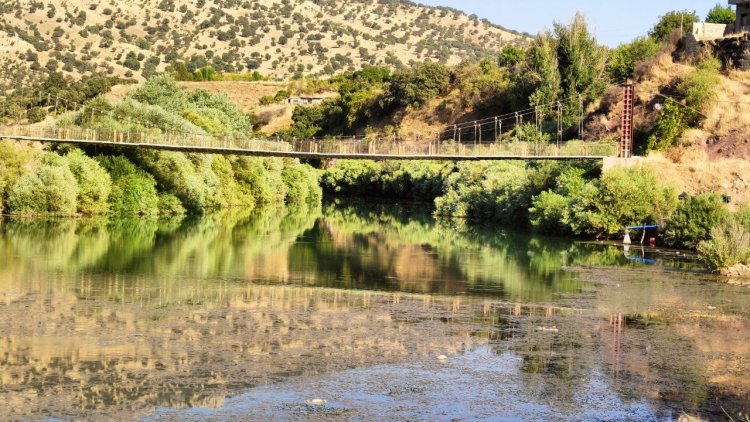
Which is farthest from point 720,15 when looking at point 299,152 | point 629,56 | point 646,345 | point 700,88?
point 646,345

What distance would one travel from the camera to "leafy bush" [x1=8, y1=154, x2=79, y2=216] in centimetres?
4425

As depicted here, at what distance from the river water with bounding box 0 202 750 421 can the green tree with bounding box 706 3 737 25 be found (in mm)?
42885

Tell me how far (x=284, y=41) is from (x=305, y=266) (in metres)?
119

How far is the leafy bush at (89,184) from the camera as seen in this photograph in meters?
46.1

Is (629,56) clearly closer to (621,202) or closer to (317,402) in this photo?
(621,202)

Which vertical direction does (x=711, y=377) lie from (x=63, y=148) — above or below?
below

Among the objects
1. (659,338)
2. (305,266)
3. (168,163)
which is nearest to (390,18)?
(168,163)

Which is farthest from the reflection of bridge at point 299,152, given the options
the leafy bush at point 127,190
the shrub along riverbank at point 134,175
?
the leafy bush at point 127,190

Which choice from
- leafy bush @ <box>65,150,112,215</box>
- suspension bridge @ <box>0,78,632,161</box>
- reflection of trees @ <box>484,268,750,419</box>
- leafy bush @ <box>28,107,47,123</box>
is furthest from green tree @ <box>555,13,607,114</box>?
reflection of trees @ <box>484,268,750,419</box>

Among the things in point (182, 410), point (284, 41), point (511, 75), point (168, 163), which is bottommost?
point (182, 410)

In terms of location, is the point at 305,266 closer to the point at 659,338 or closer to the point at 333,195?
the point at 659,338

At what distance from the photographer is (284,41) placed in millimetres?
144250

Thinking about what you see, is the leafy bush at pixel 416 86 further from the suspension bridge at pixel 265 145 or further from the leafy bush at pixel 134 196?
the leafy bush at pixel 134 196

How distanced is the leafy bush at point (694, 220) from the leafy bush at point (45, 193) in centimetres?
2451
